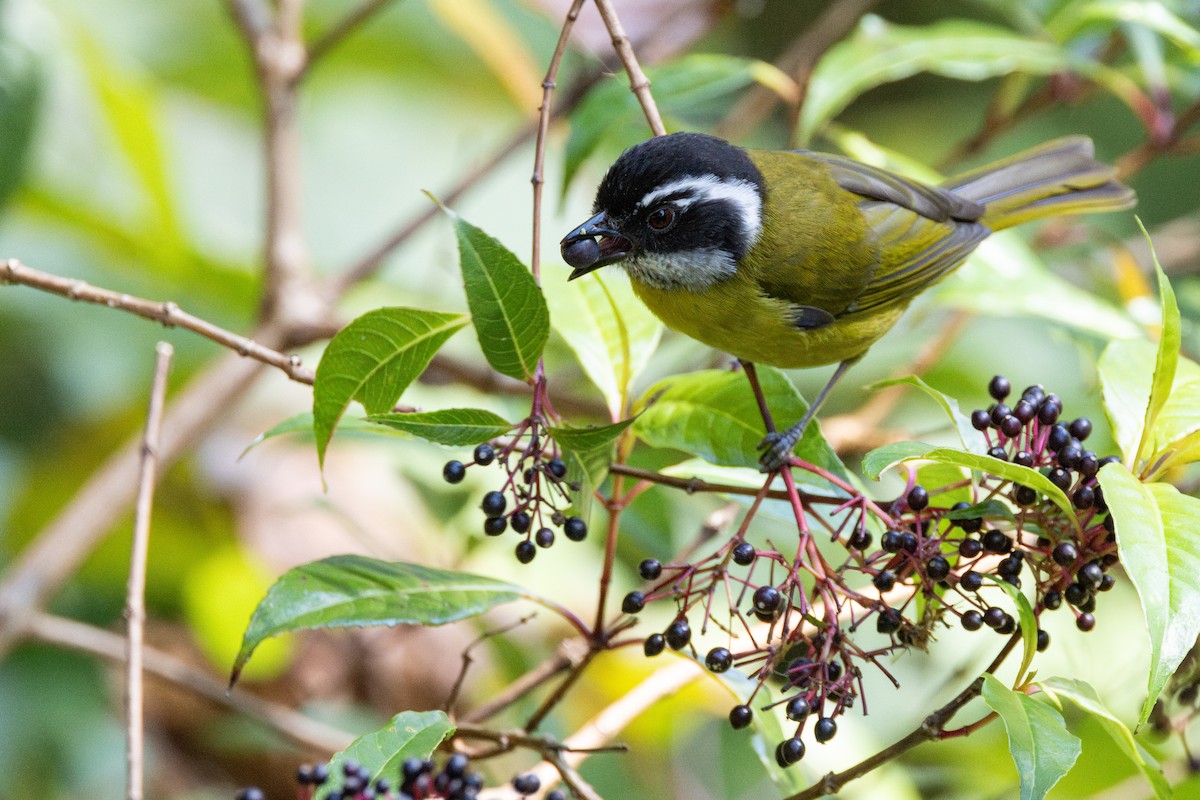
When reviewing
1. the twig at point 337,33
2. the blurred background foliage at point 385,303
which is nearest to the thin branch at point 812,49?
the blurred background foliage at point 385,303

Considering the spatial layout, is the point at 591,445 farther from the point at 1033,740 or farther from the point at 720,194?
the point at 720,194

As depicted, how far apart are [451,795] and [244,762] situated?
2.49 metres

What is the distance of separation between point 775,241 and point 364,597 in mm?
1233

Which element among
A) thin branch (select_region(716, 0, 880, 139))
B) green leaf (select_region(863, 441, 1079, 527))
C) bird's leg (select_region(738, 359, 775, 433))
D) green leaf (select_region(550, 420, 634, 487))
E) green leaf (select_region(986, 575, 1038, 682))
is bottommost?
green leaf (select_region(986, 575, 1038, 682))

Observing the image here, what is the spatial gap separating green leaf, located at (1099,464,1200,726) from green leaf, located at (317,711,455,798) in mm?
822

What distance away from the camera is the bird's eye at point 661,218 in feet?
6.84

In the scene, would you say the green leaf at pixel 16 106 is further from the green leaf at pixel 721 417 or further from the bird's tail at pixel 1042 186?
the bird's tail at pixel 1042 186

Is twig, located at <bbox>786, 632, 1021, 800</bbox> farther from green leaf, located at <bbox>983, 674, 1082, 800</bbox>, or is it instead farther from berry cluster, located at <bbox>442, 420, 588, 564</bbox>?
berry cluster, located at <bbox>442, 420, 588, 564</bbox>

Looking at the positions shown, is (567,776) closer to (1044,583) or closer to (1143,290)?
(1044,583)

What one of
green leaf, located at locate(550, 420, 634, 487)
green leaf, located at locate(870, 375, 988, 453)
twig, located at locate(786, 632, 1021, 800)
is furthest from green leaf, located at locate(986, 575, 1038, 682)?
green leaf, located at locate(550, 420, 634, 487)

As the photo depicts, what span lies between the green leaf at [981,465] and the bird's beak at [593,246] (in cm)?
70

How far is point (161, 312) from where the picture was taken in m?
1.52

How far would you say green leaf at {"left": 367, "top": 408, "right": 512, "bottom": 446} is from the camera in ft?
4.45

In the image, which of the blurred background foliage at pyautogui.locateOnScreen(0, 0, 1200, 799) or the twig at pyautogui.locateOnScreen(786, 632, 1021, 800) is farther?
the blurred background foliage at pyautogui.locateOnScreen(0, 0, 1200, 799)
